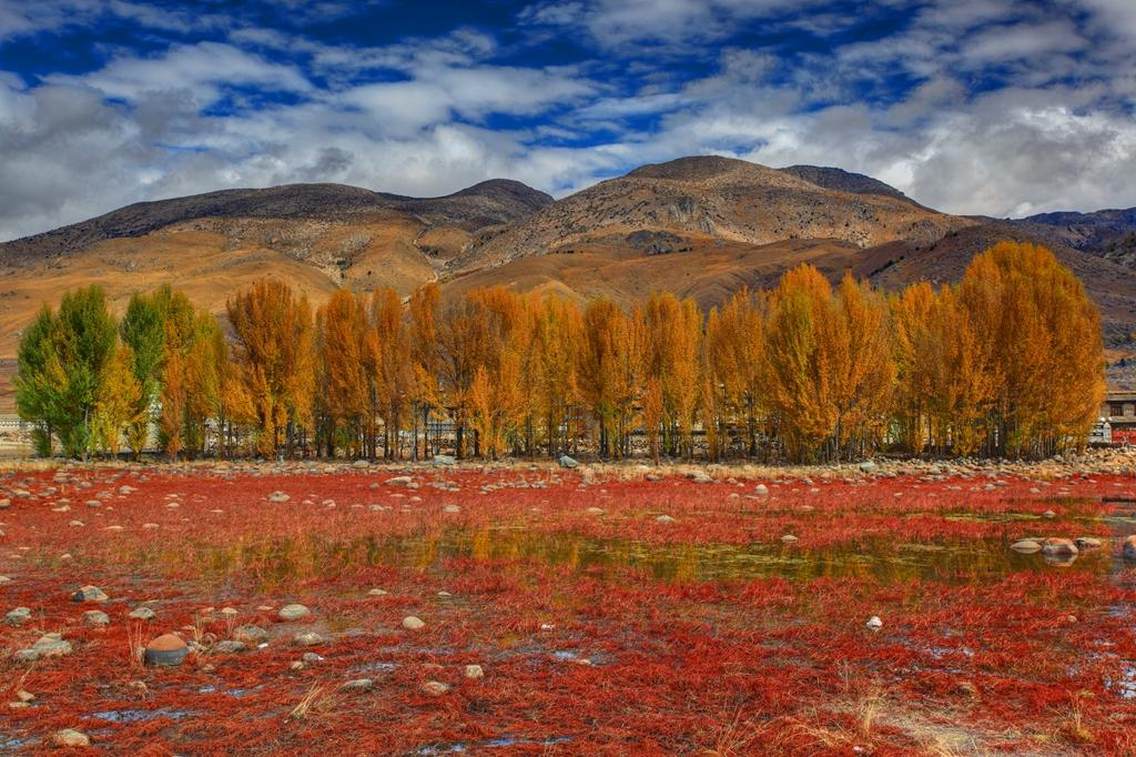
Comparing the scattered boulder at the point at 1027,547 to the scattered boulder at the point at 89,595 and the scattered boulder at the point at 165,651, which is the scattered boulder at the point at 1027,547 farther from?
the scattered boulder at the point at 89,595

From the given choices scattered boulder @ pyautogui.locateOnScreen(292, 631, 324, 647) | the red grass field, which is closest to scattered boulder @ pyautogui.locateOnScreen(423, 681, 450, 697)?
the red grass field

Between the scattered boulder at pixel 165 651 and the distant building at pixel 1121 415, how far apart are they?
49717mm

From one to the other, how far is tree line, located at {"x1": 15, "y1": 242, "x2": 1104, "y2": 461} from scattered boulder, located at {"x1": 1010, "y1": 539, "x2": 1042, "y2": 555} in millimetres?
21383

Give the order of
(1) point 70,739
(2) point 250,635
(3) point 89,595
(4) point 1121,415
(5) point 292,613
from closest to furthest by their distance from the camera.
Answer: (1) point 70,739, (2) point 250,635, (5) point 292,613, (3) point 89,595, (4) point 1121,415

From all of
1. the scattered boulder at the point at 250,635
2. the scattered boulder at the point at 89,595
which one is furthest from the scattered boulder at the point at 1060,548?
the scattered boulder at the point at 89,595

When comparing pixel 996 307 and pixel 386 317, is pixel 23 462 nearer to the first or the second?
pixel 386 317

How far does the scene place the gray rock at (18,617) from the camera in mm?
9398

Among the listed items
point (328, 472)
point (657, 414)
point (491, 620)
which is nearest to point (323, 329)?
point (328, 472)

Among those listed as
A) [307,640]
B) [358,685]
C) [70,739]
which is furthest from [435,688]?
[70,739]

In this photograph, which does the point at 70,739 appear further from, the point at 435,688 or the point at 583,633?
the point at 583,633

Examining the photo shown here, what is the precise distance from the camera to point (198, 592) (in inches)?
448

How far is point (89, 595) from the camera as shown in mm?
10742

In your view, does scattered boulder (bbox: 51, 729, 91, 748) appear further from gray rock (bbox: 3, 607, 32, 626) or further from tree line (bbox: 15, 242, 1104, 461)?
tree line (bbox: 15, 242, 1104, 461)

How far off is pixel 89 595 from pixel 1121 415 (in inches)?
2351
